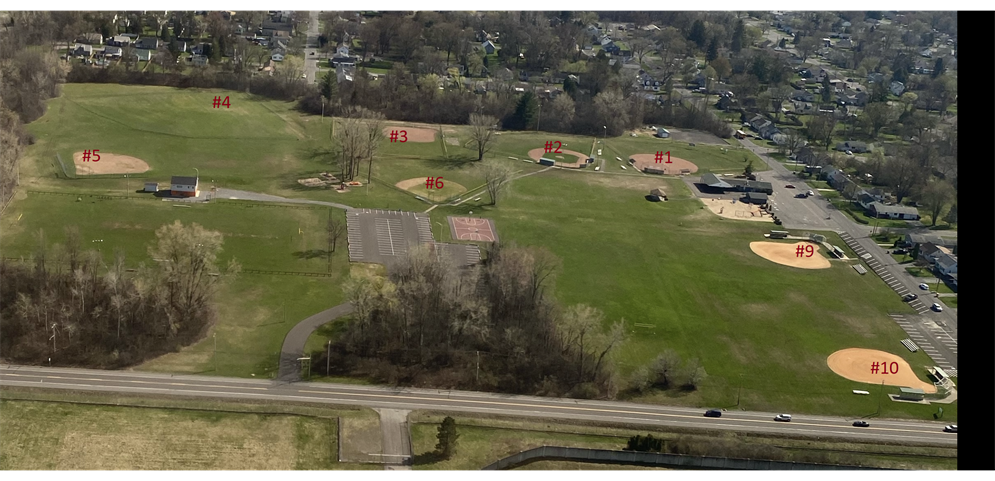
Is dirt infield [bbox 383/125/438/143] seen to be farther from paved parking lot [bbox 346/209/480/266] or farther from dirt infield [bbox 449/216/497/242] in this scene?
dirt infield [bbox 449/216/497/242]

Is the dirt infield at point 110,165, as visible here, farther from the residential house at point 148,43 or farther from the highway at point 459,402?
the residential house at point 148,43

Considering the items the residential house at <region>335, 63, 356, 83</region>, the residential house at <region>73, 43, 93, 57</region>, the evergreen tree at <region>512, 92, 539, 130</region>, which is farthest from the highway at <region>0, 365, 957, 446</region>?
the residential house at <region>73, 43, 93, 57</region>

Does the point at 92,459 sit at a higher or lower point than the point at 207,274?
lower

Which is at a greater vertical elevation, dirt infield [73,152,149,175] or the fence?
dirt infield [73,152,149,175]

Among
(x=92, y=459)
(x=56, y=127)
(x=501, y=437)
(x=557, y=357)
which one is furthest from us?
(x=56, y=127)

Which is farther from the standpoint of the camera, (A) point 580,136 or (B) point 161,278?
(A) point 580,136

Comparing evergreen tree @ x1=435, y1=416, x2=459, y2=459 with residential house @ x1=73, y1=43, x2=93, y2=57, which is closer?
evergreen tree @ x1=435, y1=416, x2=459, y2=459

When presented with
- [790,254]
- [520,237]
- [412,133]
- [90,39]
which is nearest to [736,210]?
[790,254]

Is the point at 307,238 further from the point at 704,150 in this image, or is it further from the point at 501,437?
the point at 704,150

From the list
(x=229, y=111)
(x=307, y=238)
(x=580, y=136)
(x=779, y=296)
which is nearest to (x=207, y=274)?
(x=307, y=238)
